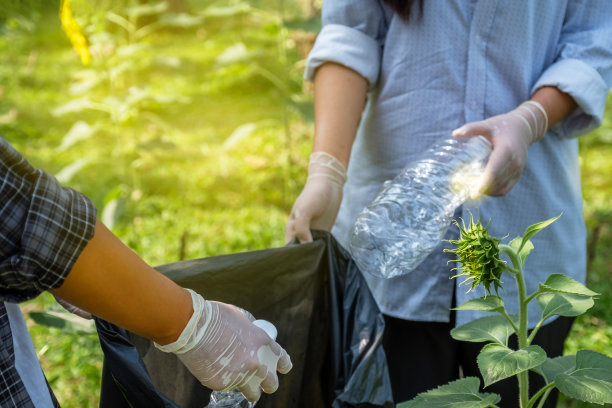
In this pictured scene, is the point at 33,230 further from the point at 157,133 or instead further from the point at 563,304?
the point at 157,133

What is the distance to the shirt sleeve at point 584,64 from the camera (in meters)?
1.29

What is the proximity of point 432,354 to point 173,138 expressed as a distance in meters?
4.37

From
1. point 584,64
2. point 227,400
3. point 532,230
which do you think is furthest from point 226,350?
point 584,64

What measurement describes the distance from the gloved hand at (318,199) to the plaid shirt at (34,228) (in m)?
0.65

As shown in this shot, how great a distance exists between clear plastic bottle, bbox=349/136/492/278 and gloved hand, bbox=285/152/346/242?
0.08 m

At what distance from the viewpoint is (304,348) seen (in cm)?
124

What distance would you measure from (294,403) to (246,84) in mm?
5874

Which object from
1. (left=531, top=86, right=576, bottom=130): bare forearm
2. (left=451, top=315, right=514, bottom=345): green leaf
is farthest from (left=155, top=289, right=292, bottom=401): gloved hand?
(left=531, top=86, right=576, bottom=130): bare forearm

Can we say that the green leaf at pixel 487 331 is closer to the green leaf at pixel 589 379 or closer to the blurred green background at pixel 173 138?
the green leaf at pixel 589 379

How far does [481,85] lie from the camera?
135cm

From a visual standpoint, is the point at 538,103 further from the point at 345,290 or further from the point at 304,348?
the point at 304,348

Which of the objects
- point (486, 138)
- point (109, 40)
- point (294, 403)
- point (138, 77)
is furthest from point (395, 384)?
point (138, 77)

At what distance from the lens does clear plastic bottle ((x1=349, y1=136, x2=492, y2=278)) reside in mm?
1303

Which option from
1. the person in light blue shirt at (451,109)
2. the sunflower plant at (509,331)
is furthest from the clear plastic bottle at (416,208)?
the sunflower plant at (509,331)
